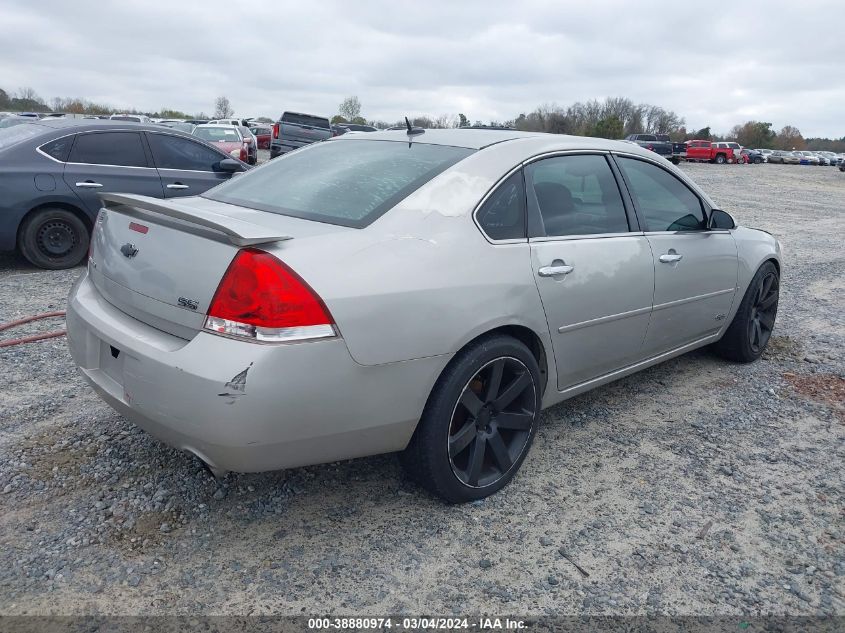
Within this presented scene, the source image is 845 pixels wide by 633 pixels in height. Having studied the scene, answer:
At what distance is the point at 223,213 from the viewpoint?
2.96 m

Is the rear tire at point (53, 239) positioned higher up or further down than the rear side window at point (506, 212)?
further down

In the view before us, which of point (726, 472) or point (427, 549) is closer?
point (427, 549)

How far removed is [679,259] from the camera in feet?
13.0

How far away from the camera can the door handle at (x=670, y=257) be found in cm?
384

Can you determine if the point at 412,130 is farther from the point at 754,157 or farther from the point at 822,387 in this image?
the point at 754,157

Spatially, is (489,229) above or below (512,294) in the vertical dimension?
above

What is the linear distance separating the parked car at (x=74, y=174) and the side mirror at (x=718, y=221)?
4.48m

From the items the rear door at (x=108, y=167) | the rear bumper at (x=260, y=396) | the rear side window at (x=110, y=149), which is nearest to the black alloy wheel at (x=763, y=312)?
the rear bumper at (x=260, y=396)

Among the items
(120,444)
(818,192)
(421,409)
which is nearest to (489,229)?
(421,409)

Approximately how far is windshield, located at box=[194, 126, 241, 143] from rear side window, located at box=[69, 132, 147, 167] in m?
12.6

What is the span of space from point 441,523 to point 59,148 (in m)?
5.94

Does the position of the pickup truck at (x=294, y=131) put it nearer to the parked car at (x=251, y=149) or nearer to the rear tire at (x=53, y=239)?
the parked car at (x=251, y=149)

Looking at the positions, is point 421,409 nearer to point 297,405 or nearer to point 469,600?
point 297,405

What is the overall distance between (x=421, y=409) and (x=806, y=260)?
9.17 metres
